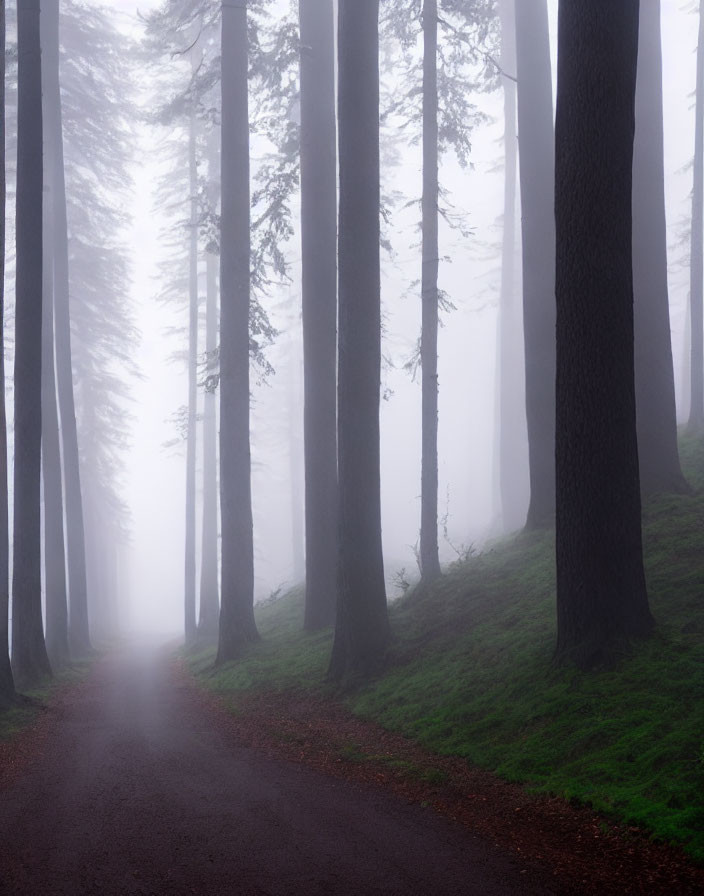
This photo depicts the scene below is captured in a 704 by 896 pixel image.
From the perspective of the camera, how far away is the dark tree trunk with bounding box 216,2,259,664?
56.4ft

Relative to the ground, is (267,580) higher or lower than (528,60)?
lower

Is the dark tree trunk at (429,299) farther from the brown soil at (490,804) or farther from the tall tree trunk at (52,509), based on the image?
the tall tree trunk at (52,509)

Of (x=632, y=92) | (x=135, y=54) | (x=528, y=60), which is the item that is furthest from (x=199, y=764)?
(x=135, y=54)

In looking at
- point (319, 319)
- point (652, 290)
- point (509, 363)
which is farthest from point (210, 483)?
point (652, 290)

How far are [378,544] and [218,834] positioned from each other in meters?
6.40

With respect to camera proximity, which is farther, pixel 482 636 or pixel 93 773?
pixel 482 636

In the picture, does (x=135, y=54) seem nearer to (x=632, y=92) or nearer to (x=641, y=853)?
(x=632, y=92)

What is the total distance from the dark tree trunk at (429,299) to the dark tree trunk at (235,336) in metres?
4.41

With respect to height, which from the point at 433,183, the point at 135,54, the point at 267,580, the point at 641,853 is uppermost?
the point at 135,54

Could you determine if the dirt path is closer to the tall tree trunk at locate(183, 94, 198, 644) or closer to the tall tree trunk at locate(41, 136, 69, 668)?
the tall tree trunk at locate(41, 136, 69, 668)

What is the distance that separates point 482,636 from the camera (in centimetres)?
A: 1052

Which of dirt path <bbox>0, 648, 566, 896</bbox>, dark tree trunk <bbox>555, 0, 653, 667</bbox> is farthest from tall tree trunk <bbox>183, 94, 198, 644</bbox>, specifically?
dark tree trunk <bbox>555, 0, 653, 667</bbox>

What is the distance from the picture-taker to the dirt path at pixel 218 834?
189 inches

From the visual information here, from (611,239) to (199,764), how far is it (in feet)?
22.1
